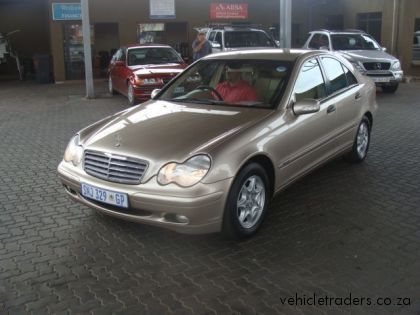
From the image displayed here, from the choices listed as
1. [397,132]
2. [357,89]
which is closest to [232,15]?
[397,132]

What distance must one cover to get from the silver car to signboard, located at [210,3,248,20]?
18.0ft

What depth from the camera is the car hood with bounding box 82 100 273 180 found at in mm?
3971

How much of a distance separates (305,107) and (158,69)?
7675 mm

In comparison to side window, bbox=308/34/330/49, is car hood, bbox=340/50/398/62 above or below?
below

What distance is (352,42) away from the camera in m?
14.0

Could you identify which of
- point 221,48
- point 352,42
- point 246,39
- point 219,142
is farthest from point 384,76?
point 219,142

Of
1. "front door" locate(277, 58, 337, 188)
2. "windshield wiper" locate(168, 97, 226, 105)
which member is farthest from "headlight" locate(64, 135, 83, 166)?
"front door" locate(277, 58, 337, 188)

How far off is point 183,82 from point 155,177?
6.68ft

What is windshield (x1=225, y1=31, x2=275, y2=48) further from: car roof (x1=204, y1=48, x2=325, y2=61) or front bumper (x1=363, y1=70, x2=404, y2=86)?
car roof (x1=204, y1=48, x2=325, y2=61)

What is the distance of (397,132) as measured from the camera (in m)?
8.45

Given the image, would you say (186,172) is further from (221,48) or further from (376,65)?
(221,48)

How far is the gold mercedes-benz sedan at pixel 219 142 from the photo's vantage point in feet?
12.6

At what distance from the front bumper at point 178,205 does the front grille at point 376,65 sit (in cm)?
1004

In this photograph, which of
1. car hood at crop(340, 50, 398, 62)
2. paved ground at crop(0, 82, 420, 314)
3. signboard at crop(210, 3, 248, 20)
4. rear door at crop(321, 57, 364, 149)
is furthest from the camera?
signboard at crop(210, 3, 248, 20)
